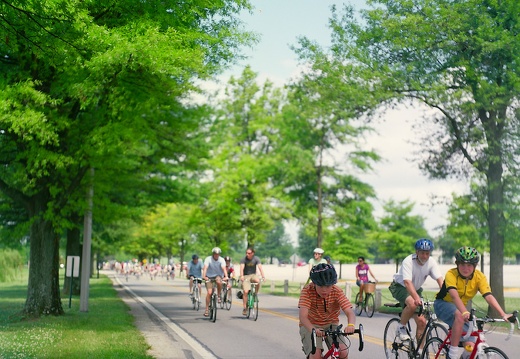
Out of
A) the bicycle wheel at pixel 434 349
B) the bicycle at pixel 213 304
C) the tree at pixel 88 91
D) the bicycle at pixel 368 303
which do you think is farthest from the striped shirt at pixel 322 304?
the bicycle at pixel 368 303

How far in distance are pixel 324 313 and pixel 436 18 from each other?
15.7 meters

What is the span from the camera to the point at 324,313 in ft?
23.6

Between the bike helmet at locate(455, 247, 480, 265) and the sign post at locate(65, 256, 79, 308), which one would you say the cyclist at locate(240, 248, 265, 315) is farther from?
the bike helmet at locate(455, 247, 480, 265)

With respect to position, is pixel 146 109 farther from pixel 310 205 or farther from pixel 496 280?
pixel 310 205

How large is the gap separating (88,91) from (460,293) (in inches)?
381

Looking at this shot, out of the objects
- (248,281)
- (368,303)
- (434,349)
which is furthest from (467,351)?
(368,303)

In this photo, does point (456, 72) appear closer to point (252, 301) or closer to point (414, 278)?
point (252, 301)

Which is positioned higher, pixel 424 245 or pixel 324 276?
pixel 424 245

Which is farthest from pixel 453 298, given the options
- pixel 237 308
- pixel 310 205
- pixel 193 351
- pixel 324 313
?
→ pixel 310 205

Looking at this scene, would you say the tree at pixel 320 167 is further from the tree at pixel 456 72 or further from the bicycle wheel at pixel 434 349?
the bicycle wheel at pixel 434 349

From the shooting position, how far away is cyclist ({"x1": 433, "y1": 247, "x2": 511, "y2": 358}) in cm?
801

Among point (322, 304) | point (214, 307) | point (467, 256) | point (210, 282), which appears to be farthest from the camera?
point (210, 282)

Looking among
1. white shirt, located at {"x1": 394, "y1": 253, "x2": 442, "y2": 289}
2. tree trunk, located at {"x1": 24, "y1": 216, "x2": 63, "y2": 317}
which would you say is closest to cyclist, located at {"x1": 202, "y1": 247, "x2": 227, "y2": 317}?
tree trunk, located at {"x1": 24, "y1": 216, "x2": 63, "y2": 317}

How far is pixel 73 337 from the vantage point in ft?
47.3
